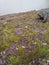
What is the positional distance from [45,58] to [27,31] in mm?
2130

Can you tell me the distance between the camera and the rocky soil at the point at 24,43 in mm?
5027

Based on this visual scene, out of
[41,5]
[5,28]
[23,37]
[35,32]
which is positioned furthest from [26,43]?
[41,5]

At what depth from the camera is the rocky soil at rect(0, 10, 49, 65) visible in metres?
5.03

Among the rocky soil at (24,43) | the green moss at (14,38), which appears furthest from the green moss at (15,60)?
the green moss at (14,38)

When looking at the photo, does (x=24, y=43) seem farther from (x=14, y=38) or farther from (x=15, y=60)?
(x=15, y=60)

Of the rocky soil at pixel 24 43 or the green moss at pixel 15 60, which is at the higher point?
the rocky soil at pixel 24 43

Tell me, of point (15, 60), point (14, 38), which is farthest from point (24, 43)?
point (15, 60)

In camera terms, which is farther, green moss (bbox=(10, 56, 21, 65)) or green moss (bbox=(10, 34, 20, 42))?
green moss (bbox=(10, 34, 20, 42))

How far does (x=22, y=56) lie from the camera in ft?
17.0

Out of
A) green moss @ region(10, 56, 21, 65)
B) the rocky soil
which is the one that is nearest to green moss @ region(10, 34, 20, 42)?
the rocky soil

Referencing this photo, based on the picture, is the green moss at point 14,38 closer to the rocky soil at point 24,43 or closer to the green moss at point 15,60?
the rocky soil at point 24,43

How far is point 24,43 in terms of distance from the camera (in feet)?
19.3

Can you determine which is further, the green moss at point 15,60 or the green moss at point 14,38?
the green moss at point 14,38

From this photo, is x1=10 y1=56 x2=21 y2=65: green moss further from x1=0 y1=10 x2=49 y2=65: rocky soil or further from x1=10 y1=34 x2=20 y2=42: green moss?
A: x1=10 y1=34 x2=20 y2=42: green moss
